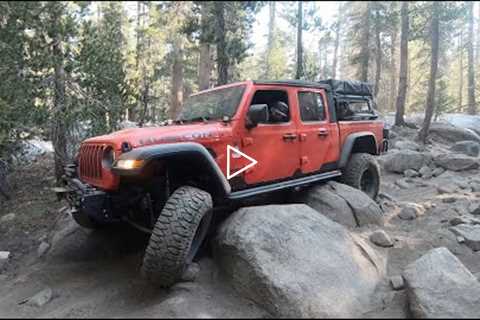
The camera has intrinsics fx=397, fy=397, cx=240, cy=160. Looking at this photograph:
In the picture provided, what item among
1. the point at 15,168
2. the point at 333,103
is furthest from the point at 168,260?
the point at 15,168

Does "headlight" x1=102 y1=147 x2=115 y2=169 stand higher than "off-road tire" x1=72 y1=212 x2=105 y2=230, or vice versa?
"headlight" x1=102 y1=147 x2=115 y2=169

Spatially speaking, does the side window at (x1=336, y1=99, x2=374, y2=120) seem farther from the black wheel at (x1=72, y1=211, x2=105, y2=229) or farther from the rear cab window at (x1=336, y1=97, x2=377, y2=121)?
the black wheel at (x1=72, y1=211, x2=105, y2=229)

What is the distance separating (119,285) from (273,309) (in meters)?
1.73

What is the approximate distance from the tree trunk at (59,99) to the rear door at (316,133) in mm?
3474

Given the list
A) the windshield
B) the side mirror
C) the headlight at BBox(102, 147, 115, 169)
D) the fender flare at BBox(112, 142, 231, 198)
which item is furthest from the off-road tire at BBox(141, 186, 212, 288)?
the windshield

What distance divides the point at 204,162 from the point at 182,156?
24cm

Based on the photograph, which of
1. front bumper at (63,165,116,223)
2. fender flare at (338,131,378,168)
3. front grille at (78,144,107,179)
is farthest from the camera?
fender flare at (338,131,378,168)

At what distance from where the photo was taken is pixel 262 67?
31.6m

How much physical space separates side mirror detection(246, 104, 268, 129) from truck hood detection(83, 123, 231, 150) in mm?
283

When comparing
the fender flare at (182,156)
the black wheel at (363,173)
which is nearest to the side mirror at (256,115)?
the fender flare at (182,156)

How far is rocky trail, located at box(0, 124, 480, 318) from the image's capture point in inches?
131

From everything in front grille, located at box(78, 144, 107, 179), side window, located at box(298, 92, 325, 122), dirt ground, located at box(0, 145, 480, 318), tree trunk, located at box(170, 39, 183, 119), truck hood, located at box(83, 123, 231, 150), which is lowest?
dirt ground, located at box(0, 145, 480, 318)

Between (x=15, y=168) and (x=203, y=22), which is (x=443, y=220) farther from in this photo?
(x=15, y=168)

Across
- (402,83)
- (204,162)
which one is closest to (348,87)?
(204,162)
